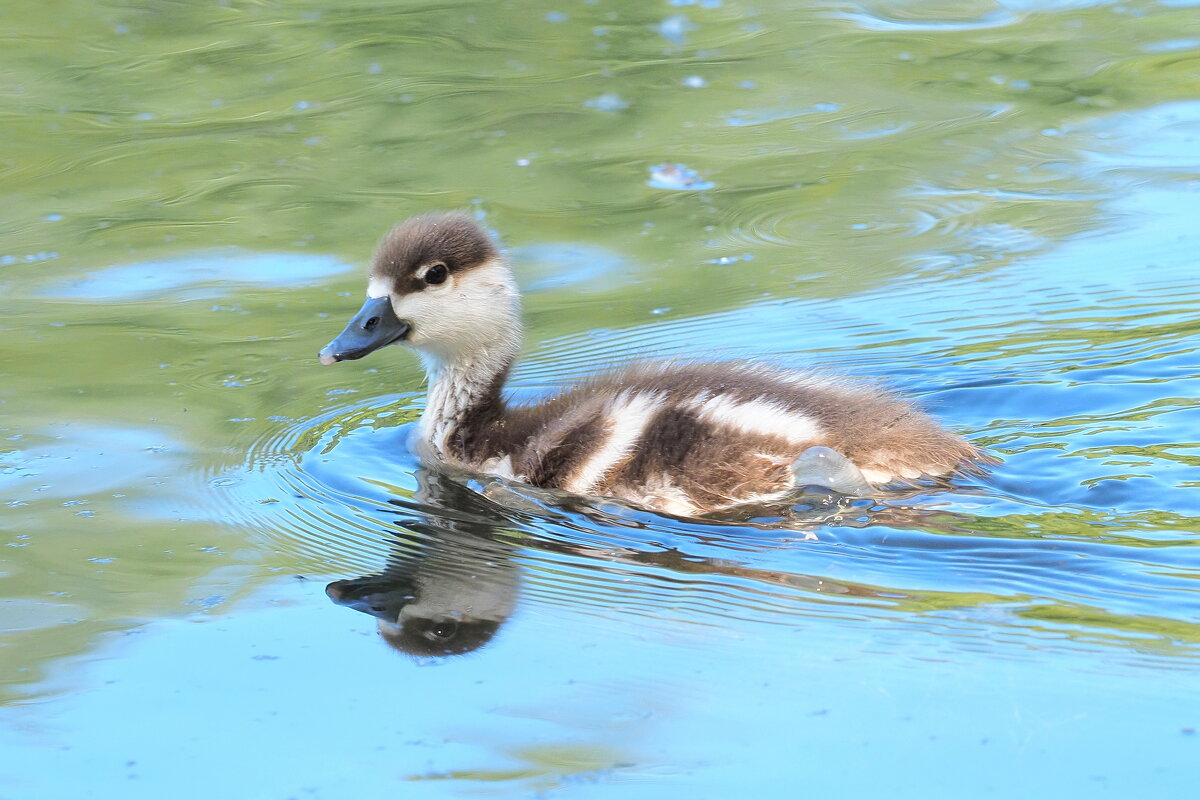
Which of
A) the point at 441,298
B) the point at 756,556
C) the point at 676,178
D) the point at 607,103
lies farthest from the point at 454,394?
the point at 607,103

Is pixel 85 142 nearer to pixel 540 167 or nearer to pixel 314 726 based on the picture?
pixel 540 167

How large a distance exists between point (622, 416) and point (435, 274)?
850 mm

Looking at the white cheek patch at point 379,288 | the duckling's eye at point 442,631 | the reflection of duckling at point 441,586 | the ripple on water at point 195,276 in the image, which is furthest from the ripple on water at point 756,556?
the ripple on water at point 195,276

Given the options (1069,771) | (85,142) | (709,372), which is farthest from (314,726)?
(85,142)

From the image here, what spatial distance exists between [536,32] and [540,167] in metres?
1.78

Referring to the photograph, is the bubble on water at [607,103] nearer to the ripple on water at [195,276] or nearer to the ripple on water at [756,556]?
the ripple on water at [195,276]

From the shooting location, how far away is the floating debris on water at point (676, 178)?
711 cm

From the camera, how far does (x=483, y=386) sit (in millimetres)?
5094

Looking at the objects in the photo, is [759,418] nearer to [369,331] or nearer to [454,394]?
[454,394]

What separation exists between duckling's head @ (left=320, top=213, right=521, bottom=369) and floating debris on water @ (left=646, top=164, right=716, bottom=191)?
6.89ft

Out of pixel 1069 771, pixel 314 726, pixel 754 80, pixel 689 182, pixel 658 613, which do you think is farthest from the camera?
pixel 754 80

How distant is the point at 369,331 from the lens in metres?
4.94

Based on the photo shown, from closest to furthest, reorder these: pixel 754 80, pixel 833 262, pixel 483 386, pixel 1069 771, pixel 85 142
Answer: pixel 1069 771
pixel 483 386
pixel 833 262
pixel 85 142
pixel 754 80

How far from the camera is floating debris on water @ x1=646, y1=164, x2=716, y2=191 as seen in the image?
23.3 ft
